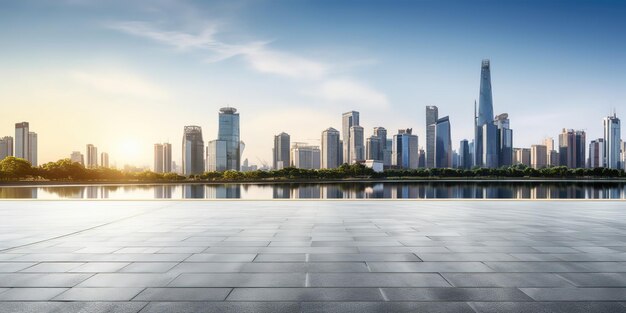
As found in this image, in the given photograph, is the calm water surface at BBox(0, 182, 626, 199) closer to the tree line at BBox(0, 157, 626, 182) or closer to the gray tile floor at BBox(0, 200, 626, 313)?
the tree line at BBox(0, 157, 626, 182)

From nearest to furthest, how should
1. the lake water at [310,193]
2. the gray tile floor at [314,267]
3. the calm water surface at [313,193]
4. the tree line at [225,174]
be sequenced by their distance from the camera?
the gray tile floor at [314,267], the lake water at [310,193], the calm water surface at [313,193], the tree line at [225,174]

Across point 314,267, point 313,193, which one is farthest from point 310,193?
point 314,267

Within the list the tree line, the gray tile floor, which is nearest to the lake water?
the tree line

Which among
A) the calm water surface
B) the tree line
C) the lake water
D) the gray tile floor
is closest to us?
the gray tile floor

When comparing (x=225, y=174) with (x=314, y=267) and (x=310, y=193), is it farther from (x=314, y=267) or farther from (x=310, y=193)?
(x=314, y=267)

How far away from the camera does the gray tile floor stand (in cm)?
637

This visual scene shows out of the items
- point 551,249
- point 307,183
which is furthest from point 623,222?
point 307,183

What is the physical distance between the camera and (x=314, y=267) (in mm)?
8461

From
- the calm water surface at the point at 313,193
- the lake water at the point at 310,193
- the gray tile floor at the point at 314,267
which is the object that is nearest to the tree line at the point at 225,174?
the lake water at the point at 310,193

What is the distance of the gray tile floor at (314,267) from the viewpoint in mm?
6367

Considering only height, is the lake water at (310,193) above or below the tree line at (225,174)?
below

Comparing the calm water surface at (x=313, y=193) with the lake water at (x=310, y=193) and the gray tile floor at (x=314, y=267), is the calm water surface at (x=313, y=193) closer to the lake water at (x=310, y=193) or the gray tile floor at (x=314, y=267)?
the lake water at (x=310, y=193)

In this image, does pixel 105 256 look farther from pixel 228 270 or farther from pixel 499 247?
pixel 499 247

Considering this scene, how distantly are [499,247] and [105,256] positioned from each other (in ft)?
32.1
